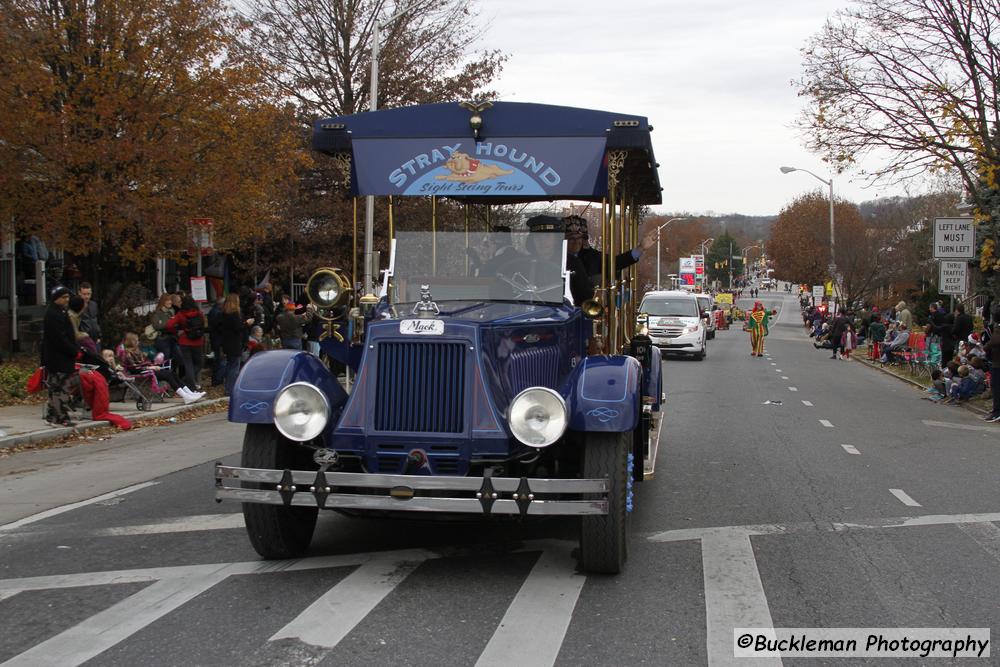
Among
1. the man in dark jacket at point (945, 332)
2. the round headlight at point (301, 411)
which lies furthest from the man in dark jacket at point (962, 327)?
the round headlight at point (301, 411)

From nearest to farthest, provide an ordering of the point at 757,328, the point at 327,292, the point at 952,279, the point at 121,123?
the point at 327,292, the point at 121,123, the point at 952,279, the point at 757,328

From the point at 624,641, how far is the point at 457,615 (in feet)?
2.90

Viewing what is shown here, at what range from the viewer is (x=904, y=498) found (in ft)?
27.2

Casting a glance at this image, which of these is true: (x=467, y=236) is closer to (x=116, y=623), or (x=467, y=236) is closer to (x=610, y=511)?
(x=610, y=511)

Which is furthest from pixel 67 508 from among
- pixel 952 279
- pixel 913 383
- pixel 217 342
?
pixel 913 383

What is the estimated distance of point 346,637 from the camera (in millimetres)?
4676

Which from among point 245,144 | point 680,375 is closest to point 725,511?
point 245,144

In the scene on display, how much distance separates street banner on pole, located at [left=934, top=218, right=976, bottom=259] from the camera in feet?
62.4

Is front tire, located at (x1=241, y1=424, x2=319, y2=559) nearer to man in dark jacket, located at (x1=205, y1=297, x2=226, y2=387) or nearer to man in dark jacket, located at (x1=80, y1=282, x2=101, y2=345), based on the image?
man in dark jacket, located at (x1=80, y1=282, x2=101, y2=345)

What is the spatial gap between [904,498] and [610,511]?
408 cm

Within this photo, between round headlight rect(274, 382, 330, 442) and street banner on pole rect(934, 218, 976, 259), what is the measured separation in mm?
16627

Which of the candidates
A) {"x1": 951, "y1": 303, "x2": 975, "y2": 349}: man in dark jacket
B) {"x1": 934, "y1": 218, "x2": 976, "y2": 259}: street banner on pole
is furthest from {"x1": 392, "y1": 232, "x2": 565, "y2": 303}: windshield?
{"x1": 951, "y1": 303, "x2": 975, "y2": 349}: man in dark jacket

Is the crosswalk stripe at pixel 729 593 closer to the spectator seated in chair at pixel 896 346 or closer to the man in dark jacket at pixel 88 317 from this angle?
the man in dark jacket at pixel 88 317

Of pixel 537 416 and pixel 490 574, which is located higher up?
pixel 537 416
